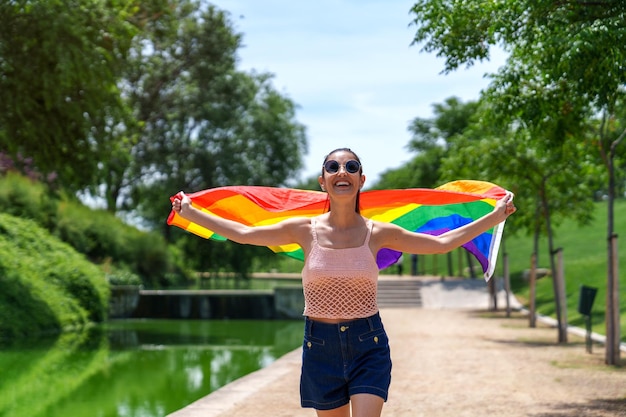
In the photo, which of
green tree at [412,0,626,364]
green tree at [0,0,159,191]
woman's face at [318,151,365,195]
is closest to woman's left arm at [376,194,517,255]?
woman's face at [318,151,365,195]

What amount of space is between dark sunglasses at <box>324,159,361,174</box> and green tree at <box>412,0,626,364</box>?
16.5 feet

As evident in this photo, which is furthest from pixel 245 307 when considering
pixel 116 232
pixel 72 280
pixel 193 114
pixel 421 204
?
pixel 421 204

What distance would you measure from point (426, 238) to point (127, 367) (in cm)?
1451

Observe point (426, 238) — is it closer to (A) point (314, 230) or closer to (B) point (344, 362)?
(A) point (314, 230)

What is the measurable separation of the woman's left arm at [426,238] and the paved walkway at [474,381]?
541 centimetres

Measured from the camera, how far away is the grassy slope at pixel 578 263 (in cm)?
2939

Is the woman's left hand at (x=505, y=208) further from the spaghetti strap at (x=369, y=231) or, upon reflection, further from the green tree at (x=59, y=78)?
the green tree at (x=59, y=78)

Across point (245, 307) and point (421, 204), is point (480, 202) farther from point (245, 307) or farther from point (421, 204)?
point (245, 307)

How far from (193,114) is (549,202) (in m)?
22.6

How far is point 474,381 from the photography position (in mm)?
14328

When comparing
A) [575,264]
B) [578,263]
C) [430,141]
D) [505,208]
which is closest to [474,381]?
[505,208]

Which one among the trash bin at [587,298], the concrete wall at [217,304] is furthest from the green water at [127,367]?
the trash bin at [587,298]

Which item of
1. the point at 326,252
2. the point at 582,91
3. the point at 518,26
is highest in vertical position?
the point at 518,26

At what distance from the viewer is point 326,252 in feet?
18.4
